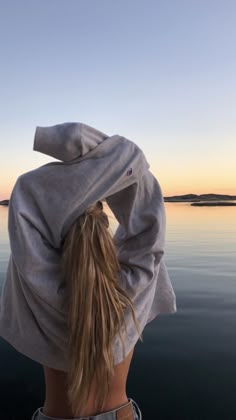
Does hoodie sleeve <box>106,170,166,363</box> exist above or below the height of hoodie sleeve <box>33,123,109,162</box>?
below

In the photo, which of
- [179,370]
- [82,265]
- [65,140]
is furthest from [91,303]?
[179,370]

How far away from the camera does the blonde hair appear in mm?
1617

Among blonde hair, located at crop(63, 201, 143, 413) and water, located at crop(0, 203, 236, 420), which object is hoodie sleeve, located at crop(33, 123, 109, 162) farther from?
water, located at crop(0, 203, 236, 420)

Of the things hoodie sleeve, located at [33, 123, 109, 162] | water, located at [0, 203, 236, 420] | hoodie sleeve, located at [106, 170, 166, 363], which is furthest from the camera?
water, located at [0, 203, 236, 420]

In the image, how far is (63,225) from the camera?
5.36 feet

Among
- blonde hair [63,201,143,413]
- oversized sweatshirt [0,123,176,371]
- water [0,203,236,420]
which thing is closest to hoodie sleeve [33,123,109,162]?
oversized sweatshirt [0,123,176,371]

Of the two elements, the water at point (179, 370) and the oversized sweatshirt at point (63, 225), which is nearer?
the oversized sweatshirt at point (63, 225)

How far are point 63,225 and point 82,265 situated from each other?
0.57 ft

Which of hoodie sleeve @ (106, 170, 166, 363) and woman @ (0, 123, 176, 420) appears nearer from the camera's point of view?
woman @ (0, 123, 176, 420)

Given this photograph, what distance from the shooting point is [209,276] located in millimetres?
10359

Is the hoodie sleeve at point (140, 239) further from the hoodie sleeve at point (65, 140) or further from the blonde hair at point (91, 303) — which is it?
the hoodie sleeve at point (65, 140)

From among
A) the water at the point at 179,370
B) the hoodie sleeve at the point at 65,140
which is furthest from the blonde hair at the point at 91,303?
the water at the point at 179,370

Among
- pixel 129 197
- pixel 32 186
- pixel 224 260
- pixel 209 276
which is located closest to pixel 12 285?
pixel 32 186

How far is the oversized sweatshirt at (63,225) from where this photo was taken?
1598 mm
